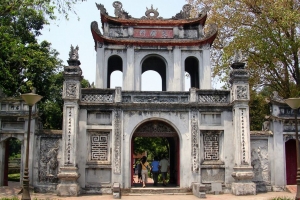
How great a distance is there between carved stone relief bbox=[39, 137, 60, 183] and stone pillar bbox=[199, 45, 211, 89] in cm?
713

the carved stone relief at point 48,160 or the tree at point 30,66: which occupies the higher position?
the tree at point 30,66

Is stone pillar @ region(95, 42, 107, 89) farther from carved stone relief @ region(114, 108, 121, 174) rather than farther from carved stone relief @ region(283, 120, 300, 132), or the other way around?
carved stone relief @ region(283, 120, 300, 132)

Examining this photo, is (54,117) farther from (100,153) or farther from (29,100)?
(29,100)

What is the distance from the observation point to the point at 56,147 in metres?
14.7

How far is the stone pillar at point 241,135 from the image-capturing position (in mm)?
13758

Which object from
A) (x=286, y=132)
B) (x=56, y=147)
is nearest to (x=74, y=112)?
(x=56, y=147)

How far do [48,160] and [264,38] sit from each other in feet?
40.7

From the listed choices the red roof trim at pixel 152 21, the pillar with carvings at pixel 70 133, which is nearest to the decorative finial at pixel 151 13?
the red roof trim at pixel 152 21

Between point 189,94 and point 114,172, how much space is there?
4329 millimetres

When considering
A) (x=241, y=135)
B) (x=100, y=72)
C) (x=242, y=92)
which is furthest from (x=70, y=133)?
(x=242, y=92)

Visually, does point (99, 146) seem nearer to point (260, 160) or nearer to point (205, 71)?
point (205, 71)

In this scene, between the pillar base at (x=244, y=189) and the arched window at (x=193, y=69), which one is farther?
the arched window at (x=193, y=69)

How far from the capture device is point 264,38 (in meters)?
19.1

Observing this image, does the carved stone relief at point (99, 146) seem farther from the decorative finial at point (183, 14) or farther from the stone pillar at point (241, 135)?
the decorative finial at point (183, 14)
